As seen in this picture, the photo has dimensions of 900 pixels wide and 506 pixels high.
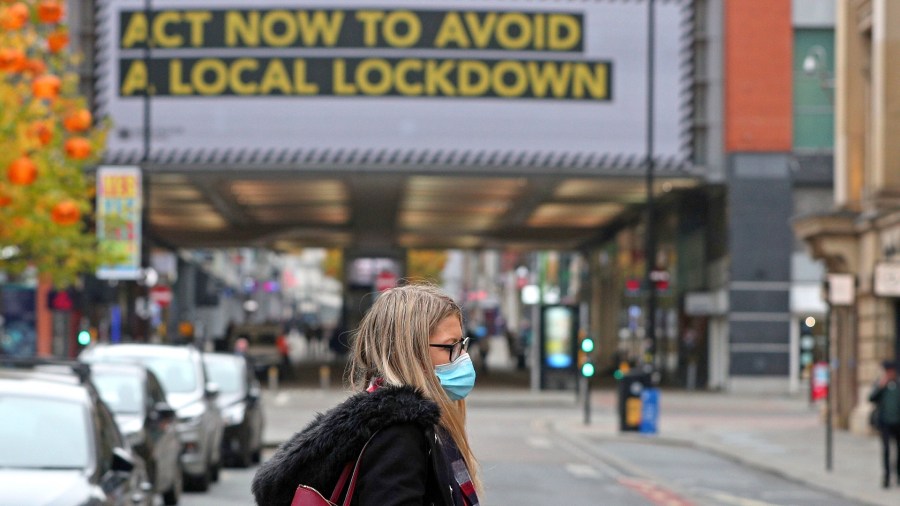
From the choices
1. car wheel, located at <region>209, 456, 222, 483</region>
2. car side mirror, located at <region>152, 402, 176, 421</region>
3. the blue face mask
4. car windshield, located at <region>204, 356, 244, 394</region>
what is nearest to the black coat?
the blue face mask

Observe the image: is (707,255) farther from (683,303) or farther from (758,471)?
(758,471)

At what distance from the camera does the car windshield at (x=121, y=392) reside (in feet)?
53.9

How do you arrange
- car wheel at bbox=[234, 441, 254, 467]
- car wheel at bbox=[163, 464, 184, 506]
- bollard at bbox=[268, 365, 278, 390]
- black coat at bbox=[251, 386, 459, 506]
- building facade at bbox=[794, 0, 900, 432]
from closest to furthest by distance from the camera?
black coat at bbox=[251, 386, 459, 506]
car wheel at bbox=[163, 464, 184, 506]
car wheel at bbox=[234, 441, 254, 467]
building facade at bbox=[794, 0, 900, 432]
bollard at bbox=[268, 365, 278, 390]

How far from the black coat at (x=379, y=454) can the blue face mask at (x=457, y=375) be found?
0.43 feet

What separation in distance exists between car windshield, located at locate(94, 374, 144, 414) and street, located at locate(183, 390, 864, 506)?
6.29ft

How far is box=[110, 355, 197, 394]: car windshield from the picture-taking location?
66.5 feet

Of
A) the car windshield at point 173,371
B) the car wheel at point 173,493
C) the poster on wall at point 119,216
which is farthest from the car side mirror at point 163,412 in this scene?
the poster on wall at point 119,216

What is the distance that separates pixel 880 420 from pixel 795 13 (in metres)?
31.3

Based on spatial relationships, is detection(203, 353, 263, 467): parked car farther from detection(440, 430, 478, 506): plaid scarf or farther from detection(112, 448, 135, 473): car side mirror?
detection(440, 430, 478, 506): plaid scarf

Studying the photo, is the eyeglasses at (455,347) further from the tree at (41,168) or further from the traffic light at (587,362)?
the traffic light at (587,362)

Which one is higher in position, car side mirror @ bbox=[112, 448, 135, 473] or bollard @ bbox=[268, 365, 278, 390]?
car side mirror @ bbox=[112, 448, 135, 473]

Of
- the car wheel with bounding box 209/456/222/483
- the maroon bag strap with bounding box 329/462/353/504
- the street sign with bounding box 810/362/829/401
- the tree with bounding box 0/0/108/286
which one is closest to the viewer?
the maroon bag strap with bounding box 329/462/353/504

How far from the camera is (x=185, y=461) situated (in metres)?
19.1

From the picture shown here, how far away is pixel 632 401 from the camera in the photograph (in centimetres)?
3203
